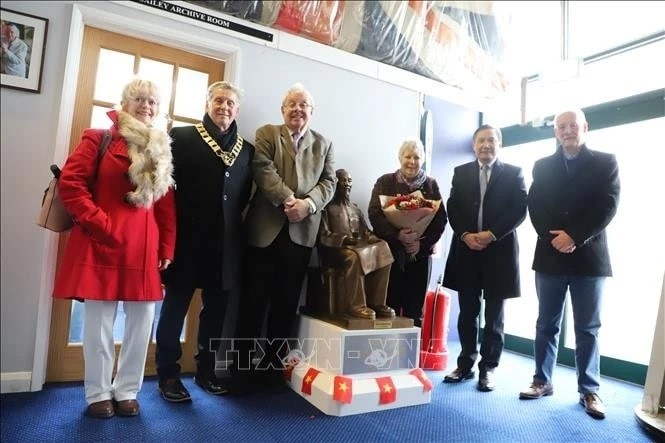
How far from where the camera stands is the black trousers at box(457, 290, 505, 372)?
2461 millimetres

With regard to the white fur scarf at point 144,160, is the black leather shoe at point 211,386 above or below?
below

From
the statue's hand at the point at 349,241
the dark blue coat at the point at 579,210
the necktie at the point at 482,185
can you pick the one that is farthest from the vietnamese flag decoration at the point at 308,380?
the dark blue coat at the point at 579,210

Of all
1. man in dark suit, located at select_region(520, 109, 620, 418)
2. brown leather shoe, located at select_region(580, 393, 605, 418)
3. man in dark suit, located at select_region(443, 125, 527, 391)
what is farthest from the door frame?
brown leather shoe, located at select_region(580, 393, 605, 418)

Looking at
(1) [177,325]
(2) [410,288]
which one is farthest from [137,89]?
(2) [410,288]

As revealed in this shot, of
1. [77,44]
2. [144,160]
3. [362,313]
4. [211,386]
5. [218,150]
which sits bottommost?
[211,386]

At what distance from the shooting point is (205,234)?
2.02 m

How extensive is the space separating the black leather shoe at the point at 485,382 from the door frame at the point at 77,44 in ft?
7.91

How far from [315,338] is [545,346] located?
52.4 inches

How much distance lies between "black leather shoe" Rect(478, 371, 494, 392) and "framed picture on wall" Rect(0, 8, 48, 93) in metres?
2.90

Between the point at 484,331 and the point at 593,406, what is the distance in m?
0.64

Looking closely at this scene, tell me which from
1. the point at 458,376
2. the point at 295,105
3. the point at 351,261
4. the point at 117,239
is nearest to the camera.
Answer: the point at 117,239

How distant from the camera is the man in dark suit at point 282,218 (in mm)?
2189

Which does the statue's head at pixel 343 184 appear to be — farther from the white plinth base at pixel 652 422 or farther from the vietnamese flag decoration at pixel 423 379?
the white plinth base at pixel 652 422

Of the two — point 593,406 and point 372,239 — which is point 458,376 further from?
point 372,239
